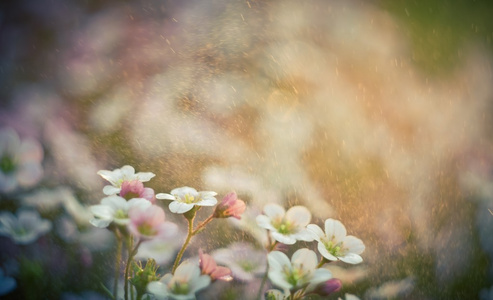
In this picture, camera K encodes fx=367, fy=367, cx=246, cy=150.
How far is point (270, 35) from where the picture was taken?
0.76 m

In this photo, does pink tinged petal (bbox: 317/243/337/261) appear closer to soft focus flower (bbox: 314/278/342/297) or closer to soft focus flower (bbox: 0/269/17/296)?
soft focus flower (bbox: 314/278/342/297)

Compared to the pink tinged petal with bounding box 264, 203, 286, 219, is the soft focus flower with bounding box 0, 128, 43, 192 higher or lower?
lower

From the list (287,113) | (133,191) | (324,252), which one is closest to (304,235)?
(324,252)

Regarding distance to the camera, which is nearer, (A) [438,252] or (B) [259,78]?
(A) [438,252]

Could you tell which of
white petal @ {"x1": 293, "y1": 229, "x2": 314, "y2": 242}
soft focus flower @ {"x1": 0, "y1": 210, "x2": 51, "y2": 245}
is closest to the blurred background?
soft focus flower @ {"x1": 0, "y1": 210, "x2": 51, "y2": 245}

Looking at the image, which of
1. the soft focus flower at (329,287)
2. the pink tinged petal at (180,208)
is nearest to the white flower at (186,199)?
the pink tinged petal at (180,208)

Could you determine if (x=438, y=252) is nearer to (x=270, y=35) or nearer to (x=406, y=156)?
(x=406, y=156)

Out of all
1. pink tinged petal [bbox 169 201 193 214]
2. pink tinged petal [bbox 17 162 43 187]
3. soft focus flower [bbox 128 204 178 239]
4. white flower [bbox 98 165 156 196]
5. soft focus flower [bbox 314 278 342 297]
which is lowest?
pink tinged petal [bbox 17 162 43 187]

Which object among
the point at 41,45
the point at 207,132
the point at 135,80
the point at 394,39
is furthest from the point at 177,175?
the point at 394,39

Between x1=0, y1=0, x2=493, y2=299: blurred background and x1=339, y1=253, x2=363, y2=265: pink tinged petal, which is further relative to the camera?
x1=0, y1=0, x2=493, y2=299: blurred background

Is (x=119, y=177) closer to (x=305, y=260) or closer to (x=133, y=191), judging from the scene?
(x=133, y=191)

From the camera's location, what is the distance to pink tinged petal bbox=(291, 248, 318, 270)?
0.25 m

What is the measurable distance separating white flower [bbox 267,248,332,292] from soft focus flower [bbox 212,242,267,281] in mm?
70

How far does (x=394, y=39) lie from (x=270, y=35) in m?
0.26
